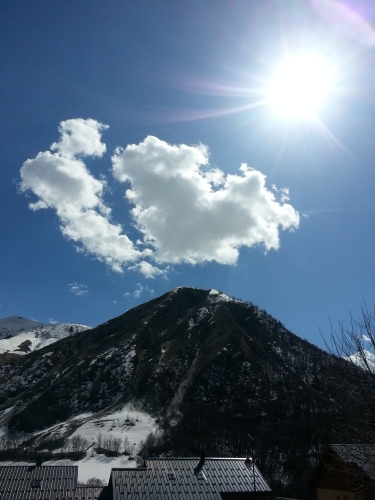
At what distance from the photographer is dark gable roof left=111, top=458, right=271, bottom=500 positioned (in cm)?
3441

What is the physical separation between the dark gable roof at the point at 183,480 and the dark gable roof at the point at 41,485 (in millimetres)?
3218

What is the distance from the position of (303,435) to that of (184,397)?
53.6 m

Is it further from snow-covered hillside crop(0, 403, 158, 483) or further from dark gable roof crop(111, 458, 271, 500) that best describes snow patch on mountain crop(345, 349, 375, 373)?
snow-covered hillside crop(0, 403, 158, 483)

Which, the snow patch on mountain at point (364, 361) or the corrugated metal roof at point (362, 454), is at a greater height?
the snow patch on mountain at point (364, 361)

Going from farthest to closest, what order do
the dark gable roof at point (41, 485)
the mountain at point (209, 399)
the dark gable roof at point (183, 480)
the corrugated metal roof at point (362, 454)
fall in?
the mountain at point (209, 399) < the dark gable roof at point (183, 480) < the dark gable roof at point (41, 485) < the corrugated metal roof at point (362, 454)

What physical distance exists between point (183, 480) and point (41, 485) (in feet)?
39.7

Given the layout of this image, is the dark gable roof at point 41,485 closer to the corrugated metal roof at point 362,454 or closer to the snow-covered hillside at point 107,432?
the corrugated metal roof at point 362,454

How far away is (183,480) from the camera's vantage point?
36.1 meters

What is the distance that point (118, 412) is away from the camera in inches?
6275

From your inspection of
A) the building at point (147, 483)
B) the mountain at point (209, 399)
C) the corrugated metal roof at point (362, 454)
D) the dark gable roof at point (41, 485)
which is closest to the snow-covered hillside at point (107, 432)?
the mountain at point (209, 399)

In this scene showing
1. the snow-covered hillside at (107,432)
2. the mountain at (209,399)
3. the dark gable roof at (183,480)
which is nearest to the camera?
the dark gable roof at (183,480)

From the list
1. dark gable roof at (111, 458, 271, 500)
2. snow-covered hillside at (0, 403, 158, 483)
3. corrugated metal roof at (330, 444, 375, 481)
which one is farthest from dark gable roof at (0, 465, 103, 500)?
snow-covered hillside at (0, 403, 158, 483)

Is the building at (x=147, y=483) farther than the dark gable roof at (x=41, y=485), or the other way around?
the building at (x=147, y=483)

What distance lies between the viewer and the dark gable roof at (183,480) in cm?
3441
